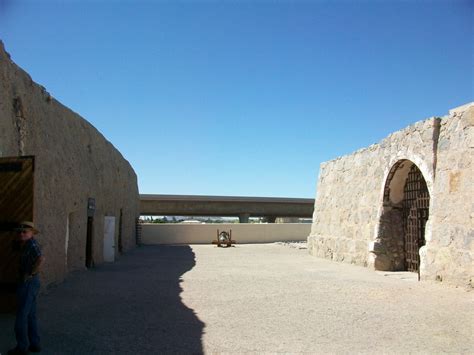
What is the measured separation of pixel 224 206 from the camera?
44.6m

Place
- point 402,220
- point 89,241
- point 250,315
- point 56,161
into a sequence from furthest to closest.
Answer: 1. point 402,220
2. point 89,241
3. point 56,161
4. point 250,315

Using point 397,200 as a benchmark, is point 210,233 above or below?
below

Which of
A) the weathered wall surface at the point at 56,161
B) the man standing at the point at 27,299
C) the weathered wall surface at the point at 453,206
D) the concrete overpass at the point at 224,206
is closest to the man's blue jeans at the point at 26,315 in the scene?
the man standing at the point at 27,299

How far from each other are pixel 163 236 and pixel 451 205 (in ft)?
73.2

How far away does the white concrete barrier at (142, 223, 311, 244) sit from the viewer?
100ft

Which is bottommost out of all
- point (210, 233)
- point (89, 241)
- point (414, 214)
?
point (210, 233)

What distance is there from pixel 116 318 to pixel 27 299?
210 cm

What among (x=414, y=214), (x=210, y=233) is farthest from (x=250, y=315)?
(x=210, y=233)

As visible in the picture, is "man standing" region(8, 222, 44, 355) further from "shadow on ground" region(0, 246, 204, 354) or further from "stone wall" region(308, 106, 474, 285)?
"stone wall" region(308, 106, 474, 285)

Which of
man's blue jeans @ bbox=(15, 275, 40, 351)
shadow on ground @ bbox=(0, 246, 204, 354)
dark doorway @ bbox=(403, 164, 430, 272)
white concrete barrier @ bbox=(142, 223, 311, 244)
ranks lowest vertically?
white concrete barrier @ bbox=(142, 223, 311, 244)

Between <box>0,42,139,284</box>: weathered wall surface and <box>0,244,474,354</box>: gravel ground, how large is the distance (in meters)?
0.97

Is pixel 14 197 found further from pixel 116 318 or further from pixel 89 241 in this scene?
pixel 89 241

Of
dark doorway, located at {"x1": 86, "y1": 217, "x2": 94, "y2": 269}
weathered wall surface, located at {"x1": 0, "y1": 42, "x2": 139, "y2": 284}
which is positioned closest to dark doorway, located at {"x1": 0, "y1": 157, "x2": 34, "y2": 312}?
weathered wall surface, located at {"x1": 0, "y1": 42, "x2": 139, "y2": 284}

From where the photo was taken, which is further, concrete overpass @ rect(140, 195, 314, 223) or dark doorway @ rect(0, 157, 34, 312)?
concrete overpass @ rect(140, 195, 314, 223)
